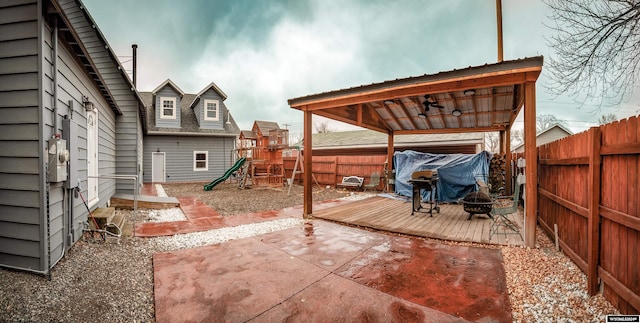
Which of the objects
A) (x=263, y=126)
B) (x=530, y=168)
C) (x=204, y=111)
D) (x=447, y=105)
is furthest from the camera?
(x=263, y=126)

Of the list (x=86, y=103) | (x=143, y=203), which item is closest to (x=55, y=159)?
(x=86, y=103)

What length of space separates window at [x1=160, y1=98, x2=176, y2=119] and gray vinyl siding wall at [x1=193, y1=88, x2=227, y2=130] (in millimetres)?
1299

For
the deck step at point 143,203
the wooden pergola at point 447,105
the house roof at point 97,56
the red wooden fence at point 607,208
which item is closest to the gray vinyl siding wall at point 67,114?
the house roof at point 97,56

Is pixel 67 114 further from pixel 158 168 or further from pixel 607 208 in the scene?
pixel 158 168

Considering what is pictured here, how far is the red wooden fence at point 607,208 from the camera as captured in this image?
1906mm

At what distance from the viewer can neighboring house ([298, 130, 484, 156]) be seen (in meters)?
12.2

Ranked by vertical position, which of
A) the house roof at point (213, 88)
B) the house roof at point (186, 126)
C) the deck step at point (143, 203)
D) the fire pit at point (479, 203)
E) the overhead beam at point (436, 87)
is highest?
the house roof at point (213, 88)

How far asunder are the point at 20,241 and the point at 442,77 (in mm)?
5890

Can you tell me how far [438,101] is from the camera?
6.95 m

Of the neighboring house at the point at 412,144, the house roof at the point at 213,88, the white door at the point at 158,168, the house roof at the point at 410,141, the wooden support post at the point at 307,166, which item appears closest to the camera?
the wooden support post at the point at 307,166

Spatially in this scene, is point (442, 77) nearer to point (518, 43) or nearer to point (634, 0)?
point (634, 0)

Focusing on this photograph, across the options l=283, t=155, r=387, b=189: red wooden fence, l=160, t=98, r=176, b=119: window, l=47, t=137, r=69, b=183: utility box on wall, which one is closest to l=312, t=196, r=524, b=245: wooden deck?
l=283, t=155, r=387, b=189: red wooden fence

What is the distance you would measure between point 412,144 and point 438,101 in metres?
6.20

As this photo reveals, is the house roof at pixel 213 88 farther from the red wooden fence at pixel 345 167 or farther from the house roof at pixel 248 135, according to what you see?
the red wooden fence at pixel 345 167
